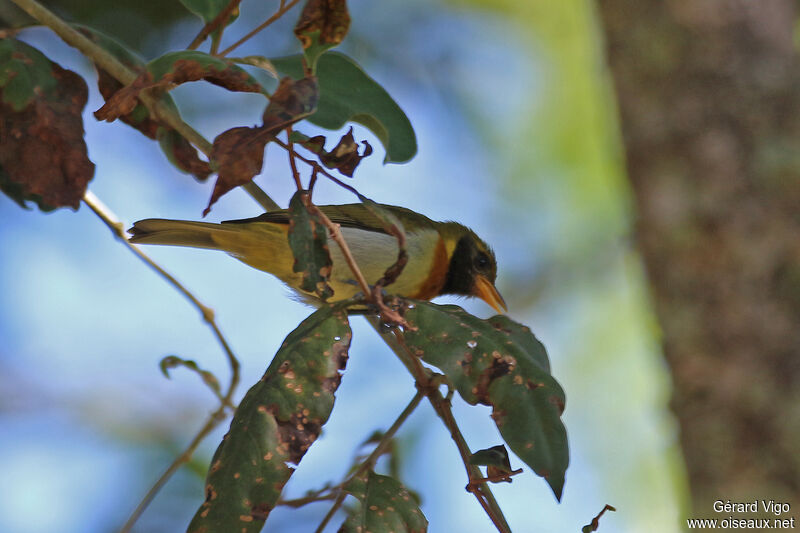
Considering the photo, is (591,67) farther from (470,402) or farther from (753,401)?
(470,402)

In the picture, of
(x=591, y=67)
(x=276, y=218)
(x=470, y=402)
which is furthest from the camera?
(x=591, y=67)

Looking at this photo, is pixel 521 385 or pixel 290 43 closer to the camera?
pixel 521 385

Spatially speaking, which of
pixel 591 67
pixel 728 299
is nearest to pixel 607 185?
Answer: pixel 591 67

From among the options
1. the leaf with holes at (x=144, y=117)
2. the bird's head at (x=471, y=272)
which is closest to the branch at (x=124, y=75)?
the leaf with holes at (x=144, y=117)

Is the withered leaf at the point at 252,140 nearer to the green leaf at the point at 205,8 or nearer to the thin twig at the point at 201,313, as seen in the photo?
the green leaf at the point at 205,8

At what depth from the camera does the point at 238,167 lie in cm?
162

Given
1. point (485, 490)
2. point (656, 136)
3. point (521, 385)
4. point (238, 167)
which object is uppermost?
point (656, 136)

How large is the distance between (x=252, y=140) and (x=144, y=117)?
1.08 m

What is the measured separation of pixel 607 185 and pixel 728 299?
120 inches

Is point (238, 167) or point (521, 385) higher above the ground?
point (238, 167)

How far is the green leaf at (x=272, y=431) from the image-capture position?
1642 millimetres

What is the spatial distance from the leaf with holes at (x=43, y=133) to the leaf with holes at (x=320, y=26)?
3.30 feet

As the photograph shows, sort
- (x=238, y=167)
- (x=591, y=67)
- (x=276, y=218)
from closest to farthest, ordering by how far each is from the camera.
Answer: (x=238, y=167), (x=276, y=218), (x=591, y=67)

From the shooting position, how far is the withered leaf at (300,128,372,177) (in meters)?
1.72
